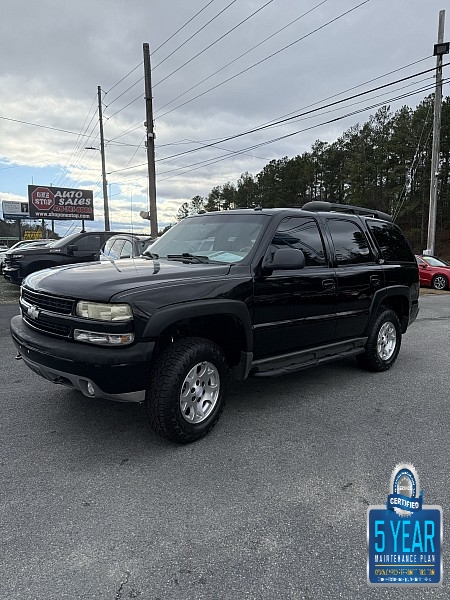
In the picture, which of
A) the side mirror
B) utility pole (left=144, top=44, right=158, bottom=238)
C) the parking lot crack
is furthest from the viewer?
utility pole (left=144, top=44, right=158, bottom=238)

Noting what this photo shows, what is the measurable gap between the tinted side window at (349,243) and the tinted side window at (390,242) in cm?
33

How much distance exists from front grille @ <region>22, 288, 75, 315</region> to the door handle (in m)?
2.43

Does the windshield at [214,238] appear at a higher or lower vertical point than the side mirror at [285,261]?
higher

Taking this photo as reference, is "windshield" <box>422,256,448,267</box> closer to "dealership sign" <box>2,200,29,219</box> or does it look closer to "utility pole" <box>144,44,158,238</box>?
"utility pole" <box>144,44,158,238</box>

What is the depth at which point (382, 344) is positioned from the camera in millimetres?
5324

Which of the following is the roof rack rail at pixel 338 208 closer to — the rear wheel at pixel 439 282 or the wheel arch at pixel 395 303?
the wheel arch at pixel 395 303

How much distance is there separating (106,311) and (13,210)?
64488 mm

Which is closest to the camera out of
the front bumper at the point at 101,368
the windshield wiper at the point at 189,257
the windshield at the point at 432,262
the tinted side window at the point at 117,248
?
the front bumper at the point at 101,368

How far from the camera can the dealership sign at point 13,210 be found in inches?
2288

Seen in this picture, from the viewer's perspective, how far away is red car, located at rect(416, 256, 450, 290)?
16891 mm

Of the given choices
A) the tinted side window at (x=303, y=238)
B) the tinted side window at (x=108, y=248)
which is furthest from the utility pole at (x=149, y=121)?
the tinted side window at (x=303, y=238)

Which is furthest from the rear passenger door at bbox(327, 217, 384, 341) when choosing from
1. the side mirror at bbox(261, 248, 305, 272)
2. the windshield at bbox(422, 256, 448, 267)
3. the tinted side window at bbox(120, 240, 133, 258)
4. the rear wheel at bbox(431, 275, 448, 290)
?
the windshield at bbox(422, 256, 448, 267)

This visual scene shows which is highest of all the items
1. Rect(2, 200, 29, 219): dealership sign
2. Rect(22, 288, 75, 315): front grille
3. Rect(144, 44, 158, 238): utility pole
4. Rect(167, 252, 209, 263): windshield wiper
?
Rect(2, 200, 29, 219): dealership sign

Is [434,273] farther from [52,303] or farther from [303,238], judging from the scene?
[52,303]
